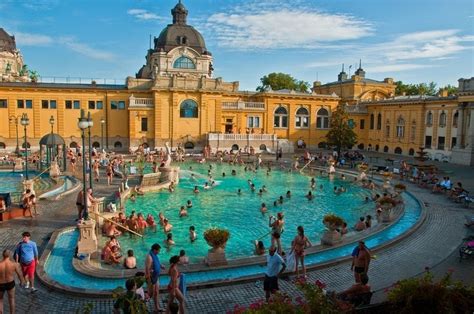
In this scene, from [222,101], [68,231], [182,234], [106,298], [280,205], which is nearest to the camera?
[106,298]

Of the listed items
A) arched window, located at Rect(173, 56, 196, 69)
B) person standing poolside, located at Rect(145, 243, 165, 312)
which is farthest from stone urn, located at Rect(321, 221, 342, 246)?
arched window, located at Rect(173, 56, 196, 69)

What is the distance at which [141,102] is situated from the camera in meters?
47.3

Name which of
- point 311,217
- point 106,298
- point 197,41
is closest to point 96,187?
point 311,217

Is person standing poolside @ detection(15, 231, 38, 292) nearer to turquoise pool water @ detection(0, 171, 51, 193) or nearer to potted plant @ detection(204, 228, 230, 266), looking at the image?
potted plant @ detection(204, 228, 230, 266)

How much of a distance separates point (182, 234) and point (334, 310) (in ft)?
36.8

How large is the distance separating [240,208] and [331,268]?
10285mm

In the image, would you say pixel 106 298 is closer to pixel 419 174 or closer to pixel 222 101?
pixel 419 174

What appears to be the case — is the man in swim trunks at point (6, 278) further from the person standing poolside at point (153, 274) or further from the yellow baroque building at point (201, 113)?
the yellow baroque building at point (201, 113)

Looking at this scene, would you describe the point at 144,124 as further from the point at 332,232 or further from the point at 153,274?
the point at 153,274

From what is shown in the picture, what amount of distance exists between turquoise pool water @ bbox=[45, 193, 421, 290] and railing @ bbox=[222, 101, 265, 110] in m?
36.8

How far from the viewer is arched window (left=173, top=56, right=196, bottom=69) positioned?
175 feet

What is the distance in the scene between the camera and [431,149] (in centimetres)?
4550

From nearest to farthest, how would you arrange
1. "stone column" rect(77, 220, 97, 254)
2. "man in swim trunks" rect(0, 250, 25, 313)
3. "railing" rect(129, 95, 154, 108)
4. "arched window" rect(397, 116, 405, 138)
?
"man in swim trunks" rect(0, 250, 25, 313) → "stone column" rect(77, 220, 97, 254) → "railing" rect(129, 95, 154, 108) → "arched window" rect(397, 116, 405, 138)

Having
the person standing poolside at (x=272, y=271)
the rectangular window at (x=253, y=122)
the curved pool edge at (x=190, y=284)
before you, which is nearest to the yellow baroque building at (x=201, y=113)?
the rectangular window at (x=253, y=122)
